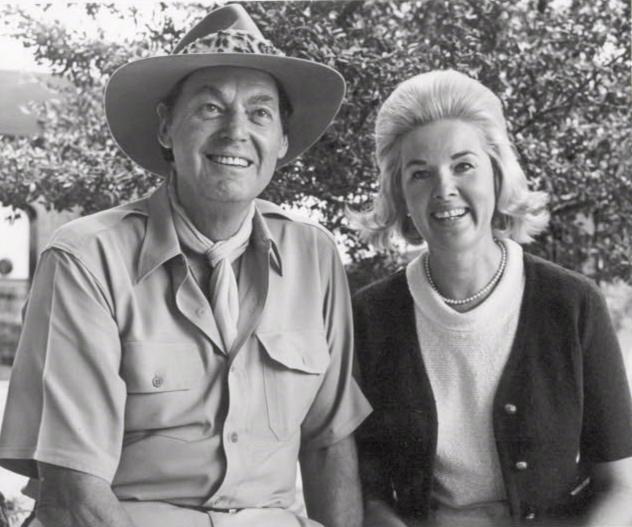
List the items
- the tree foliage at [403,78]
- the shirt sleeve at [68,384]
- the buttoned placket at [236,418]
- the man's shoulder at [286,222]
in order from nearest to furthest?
1. the shirt sleeve at [68,384]
2. the buttoned placket at [236,418]
3. the man's shoulder at [286,222]
4. the tree foliage at [403,78]

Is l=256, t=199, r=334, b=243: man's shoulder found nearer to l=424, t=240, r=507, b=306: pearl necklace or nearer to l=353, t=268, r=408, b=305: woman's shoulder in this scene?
l=353, t=268, r=408, b=305: woman's shoulder

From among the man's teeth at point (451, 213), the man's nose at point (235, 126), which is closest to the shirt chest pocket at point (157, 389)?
the man's nose at point (235, 126)

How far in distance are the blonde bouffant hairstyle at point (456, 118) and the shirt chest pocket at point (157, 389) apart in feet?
2.24

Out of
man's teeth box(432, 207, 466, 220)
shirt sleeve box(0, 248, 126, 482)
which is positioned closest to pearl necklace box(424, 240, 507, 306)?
man's teeth box(432, 207, 466, 220)

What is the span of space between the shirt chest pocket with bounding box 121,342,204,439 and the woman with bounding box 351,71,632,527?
506mm

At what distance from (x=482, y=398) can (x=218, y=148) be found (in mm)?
805

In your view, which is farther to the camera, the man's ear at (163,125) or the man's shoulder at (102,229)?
the man's ear at (163,125)

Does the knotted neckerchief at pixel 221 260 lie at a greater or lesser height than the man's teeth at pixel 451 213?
lesser

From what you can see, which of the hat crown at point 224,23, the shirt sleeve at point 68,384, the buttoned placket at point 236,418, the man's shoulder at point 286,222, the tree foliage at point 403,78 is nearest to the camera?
the shirt sleeve at point 68,384

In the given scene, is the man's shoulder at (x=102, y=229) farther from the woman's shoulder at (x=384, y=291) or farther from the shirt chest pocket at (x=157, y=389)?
the woman's shoulder at (x=384, y=291)

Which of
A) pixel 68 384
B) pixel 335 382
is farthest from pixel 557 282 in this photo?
pixel 68 384

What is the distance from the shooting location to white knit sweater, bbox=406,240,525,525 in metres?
1.87

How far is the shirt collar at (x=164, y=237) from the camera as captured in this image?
5.49 feet

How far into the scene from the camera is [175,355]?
5.40 feet
